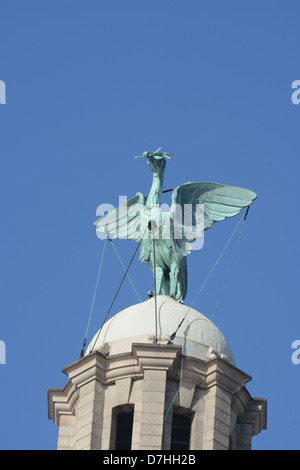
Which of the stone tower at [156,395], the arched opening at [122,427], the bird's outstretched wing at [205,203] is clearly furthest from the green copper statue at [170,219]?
the arched opening at [122,427]

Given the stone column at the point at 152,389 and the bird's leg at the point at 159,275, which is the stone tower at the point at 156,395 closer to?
the stone column at the point at 152,389

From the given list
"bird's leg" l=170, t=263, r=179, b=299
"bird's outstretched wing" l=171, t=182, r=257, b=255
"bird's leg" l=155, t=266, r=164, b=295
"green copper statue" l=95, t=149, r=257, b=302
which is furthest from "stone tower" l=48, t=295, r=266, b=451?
"bird's outstretched wing" l=171, t=182, r=257, b=255

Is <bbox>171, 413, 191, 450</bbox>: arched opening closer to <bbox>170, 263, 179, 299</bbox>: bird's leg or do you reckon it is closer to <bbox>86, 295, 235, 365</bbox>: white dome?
<bbox>86, 295, 235, 365</bbox>: white dome

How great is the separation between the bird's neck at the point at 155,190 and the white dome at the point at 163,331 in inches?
168

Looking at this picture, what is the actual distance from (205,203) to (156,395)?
9.56m

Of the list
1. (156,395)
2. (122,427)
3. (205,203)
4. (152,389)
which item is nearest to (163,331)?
(152,389)

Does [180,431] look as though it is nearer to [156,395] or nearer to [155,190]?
[156,395]

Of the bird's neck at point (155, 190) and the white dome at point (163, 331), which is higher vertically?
the bird's neck at point (155, 190)

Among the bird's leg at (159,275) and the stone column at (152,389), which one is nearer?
the stone column at (152,389)

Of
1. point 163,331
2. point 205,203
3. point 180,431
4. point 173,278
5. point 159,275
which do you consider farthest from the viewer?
point 205,203

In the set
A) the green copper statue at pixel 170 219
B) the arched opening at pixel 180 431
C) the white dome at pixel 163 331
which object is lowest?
the arched opening at pixel 180 431

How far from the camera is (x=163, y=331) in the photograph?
10550cm

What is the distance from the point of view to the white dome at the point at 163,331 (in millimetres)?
105250

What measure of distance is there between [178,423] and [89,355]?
3510mm
